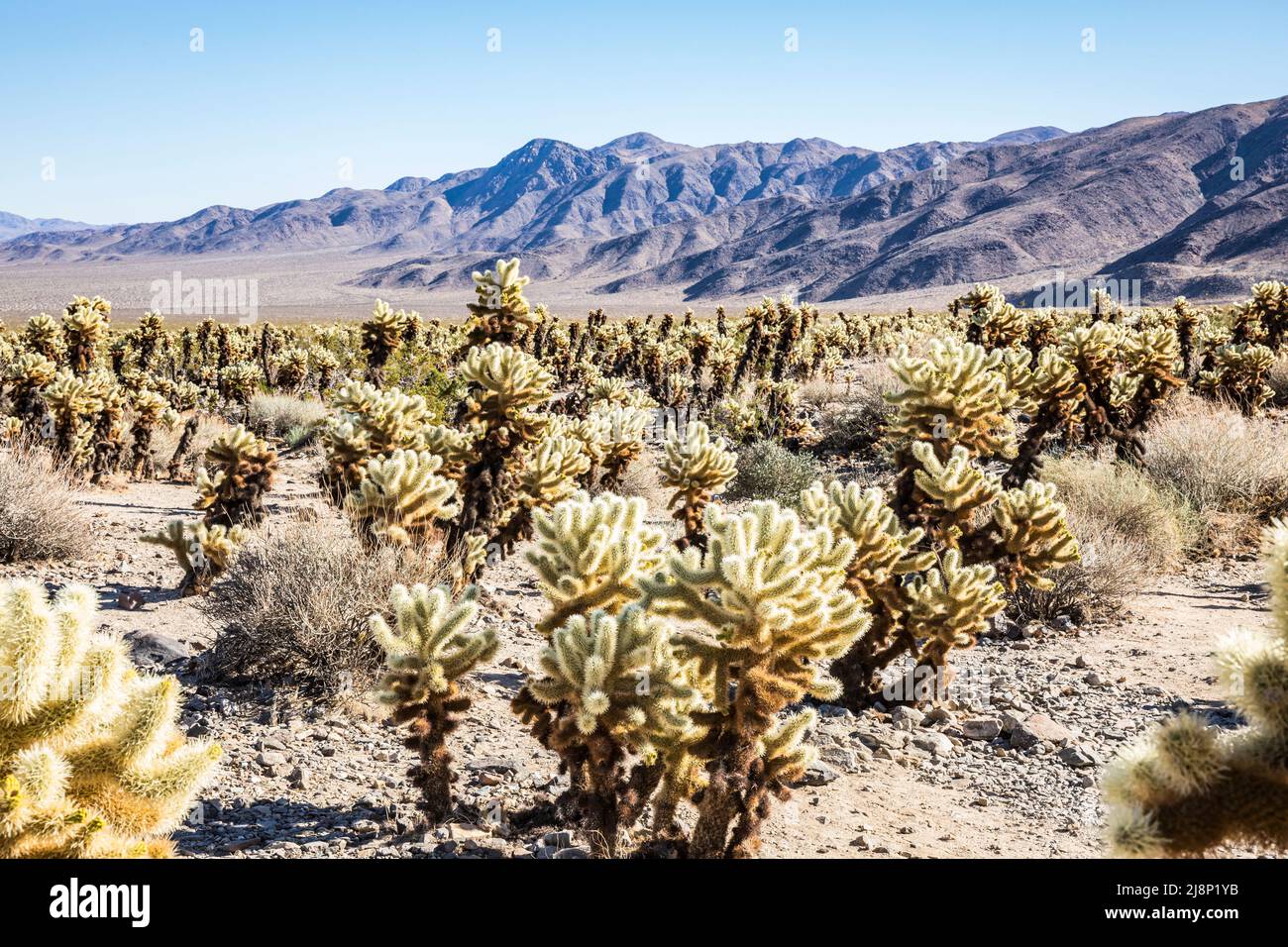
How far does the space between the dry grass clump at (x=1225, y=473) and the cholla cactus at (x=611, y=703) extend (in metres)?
8.00

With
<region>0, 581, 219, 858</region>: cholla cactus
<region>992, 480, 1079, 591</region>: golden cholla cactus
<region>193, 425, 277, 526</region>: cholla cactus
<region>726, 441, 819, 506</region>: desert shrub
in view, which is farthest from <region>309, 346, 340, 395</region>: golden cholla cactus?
<region>0, 581, 219, 858</region>: cholla cactus

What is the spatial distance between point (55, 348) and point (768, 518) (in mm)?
13385

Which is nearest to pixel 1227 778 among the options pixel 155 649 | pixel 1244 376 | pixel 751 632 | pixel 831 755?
pixel 751 632

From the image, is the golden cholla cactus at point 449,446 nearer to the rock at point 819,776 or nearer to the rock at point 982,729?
the rock at point 819,776

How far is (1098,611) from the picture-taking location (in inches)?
271

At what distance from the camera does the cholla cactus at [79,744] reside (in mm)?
2053

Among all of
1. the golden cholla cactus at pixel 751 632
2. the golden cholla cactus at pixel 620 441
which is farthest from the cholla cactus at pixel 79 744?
A: the golden cholla cactus at pixel 620 441

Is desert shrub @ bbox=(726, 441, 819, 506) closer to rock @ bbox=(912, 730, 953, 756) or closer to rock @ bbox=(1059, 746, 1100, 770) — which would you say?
rock @ bbox=(912, 730, 953, 756)

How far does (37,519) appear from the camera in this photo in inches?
293

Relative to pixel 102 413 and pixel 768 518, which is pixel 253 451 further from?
pixel 768 518

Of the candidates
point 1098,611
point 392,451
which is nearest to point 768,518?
point 392,451

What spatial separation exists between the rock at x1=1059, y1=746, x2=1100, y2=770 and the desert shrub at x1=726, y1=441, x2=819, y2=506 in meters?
6.15

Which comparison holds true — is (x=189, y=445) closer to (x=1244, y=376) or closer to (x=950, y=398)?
(x=950, y=398)

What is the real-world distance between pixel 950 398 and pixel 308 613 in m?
4.17
